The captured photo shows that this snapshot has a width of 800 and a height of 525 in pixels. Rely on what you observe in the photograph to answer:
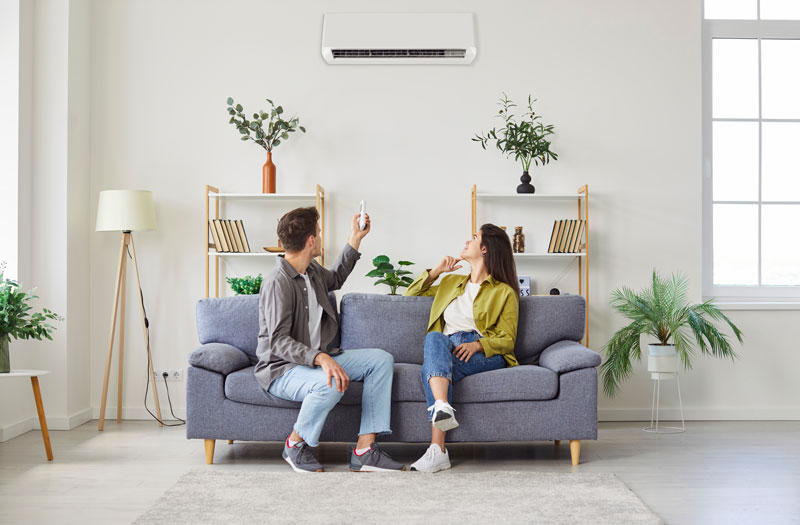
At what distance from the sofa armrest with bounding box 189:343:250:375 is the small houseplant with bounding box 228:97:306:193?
1.31 meters

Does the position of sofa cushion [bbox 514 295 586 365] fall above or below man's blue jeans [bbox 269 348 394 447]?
above

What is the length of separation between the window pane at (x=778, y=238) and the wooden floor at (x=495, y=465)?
3.23 ft

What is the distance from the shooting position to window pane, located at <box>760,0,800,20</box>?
4656mm

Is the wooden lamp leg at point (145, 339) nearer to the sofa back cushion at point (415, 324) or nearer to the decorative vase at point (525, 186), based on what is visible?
the sofa back cushion at point (415, 324)

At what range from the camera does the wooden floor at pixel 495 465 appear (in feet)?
8.60

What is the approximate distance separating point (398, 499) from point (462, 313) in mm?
1104

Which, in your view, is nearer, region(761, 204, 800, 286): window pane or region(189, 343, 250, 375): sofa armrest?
region(189, 343, 250, 375): sofa armrest

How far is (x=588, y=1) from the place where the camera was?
4.53 metres

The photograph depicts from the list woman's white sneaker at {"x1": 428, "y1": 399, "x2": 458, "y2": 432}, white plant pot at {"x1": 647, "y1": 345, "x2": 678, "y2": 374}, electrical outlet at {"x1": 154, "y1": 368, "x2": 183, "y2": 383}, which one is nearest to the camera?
woman's white sneaker at {"x1": 428, "y1": 399, "x2": 458, "y2": 432}

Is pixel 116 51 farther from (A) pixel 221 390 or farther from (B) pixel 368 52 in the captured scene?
(A) pixel 221 390

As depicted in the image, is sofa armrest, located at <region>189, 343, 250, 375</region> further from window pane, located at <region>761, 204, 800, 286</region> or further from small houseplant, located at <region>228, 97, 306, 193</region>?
window pane, located at <region>761, 204, 800, 286</region>

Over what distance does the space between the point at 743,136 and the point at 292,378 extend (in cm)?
336

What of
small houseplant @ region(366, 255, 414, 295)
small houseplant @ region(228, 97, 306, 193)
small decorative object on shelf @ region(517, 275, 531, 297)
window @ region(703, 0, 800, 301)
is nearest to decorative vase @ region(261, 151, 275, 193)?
small houseplant @ region(228, 97, 306, 193)

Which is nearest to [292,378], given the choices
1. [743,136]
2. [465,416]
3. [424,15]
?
[465,416]
